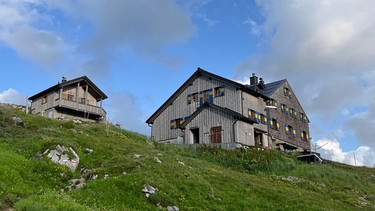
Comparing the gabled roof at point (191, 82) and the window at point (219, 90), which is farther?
the window at point (219, 90)

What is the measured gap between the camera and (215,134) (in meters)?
47.9

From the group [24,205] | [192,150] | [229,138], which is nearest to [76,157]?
[24,205]

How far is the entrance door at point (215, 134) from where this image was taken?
47.6 meters

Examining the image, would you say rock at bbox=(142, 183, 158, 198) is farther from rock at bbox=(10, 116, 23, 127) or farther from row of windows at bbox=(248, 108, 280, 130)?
row of windows at bbox=(248, 108, 280, 130)

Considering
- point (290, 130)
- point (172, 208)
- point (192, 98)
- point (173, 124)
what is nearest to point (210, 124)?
point (192, 98)

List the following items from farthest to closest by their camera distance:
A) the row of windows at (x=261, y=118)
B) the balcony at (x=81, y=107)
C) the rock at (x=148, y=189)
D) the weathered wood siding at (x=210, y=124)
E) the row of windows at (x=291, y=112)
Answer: the row of windows at (x=291, y=112), the balcony at (x=81, y=107), the row of windows at (x=261, y=118), the weathered wood siding at (x=210, y=124), the rock at (x=148, y=189)

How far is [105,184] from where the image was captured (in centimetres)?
2030

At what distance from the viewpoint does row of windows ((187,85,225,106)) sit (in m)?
53.2

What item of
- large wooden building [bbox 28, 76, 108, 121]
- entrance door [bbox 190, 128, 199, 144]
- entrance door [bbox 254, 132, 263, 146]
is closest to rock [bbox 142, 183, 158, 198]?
entrance door [bbox 190, 128, 199, 144]

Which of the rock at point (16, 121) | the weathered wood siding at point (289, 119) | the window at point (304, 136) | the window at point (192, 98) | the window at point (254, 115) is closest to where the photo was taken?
the rock at point (16, 121)

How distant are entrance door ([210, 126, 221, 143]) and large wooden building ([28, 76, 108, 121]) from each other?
71.2 ft

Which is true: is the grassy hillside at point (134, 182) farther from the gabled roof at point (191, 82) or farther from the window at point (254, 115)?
the gabled roof at point (191, 82)

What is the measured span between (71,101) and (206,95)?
64.7ft

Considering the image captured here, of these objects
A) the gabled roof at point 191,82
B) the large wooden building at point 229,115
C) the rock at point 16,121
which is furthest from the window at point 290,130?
the rock at point 16,121
